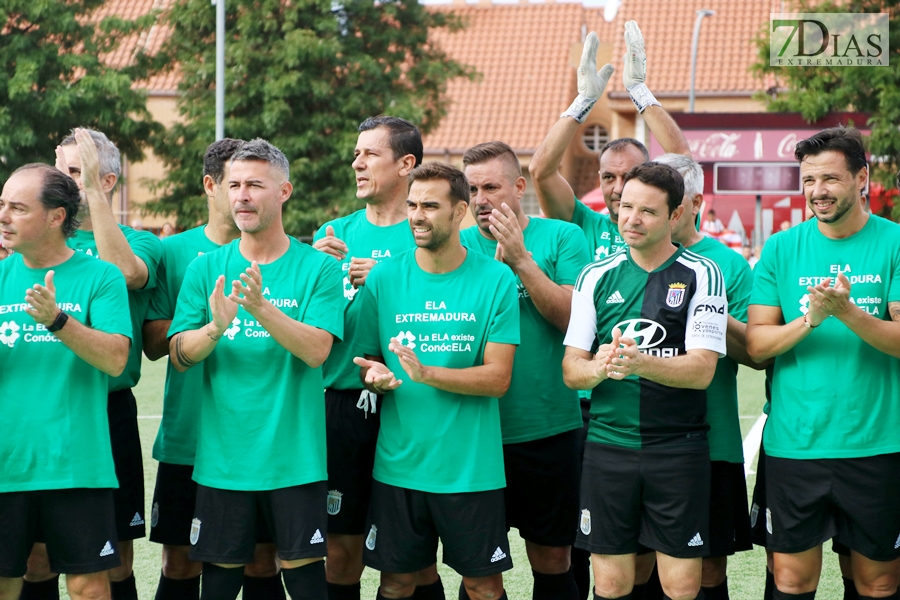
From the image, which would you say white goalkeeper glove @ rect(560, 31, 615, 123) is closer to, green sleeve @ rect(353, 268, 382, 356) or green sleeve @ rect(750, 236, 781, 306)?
green sleeve @ rect(750, 236, 781, 306)

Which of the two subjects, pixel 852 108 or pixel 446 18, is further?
pixel 446 18

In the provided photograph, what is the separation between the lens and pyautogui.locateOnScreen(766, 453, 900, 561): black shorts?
14.8ft

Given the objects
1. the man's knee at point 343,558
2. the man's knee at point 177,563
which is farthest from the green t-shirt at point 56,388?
the man's knee at point 343,558

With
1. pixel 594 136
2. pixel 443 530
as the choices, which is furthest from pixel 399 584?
pixel 594 136

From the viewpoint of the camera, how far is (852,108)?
80.1ft

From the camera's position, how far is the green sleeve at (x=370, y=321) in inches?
187

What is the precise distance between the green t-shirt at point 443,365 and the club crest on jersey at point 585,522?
1.25 feet

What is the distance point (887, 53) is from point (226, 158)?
21646mm

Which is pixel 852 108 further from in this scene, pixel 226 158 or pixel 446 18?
pixel 226 158

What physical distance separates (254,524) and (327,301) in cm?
103

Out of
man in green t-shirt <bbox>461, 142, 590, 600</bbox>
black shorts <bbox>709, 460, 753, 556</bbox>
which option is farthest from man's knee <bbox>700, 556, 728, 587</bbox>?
man in green t-shirt <bbox>461, 142, 590, 600</bbox>

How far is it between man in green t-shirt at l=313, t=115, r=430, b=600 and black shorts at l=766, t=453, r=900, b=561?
5.50 ft

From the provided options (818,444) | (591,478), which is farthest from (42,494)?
(818,444)

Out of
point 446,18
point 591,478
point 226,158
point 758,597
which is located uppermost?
point 446,18
